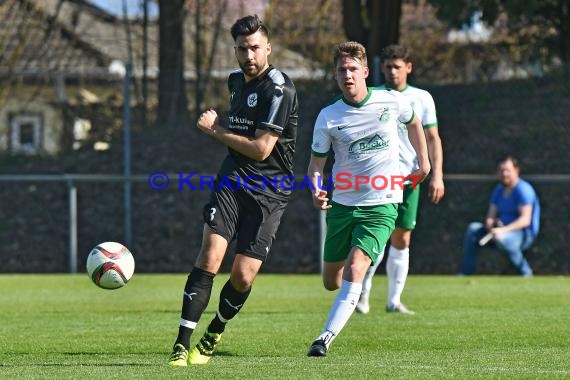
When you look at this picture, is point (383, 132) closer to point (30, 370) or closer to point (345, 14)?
point (30, 370)

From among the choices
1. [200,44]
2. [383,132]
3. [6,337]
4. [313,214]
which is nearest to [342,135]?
[383,132]

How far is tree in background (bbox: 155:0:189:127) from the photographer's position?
19.4 meters

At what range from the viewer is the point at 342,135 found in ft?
27.4

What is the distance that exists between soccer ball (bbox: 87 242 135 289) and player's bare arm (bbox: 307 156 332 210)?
1298mm

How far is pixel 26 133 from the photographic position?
20.6m

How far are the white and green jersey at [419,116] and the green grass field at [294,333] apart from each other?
1299 mm

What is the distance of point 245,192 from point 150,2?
1514 cm

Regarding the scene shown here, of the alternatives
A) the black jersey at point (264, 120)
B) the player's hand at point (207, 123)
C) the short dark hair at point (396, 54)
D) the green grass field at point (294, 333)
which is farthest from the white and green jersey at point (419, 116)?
the player's hand at point (207, 123)

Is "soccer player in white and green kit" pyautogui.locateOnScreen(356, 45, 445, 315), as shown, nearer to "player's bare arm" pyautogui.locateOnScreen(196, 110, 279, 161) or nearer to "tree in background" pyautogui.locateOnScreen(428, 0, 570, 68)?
"player's bare arm" pyautogui.locateOnScreen(196, 110, 279, 161)

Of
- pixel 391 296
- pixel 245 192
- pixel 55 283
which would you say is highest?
pixel 245 192

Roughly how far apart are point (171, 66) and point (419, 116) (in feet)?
37.8
